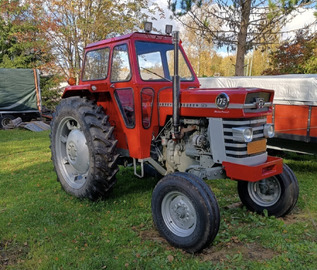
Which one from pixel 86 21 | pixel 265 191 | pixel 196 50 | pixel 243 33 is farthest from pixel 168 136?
pixel 196 50

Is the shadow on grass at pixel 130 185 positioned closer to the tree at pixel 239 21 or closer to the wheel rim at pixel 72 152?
the wheel rim at pixel 72 152

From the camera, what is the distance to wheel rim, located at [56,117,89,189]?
462 cm

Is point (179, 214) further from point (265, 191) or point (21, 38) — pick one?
point (21, 38)

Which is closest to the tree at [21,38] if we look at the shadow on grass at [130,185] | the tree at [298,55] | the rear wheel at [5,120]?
the rear wheel at [5,120]

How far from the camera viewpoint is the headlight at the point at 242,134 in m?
3.35

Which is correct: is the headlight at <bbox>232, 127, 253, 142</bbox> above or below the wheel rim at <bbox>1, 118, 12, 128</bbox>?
above

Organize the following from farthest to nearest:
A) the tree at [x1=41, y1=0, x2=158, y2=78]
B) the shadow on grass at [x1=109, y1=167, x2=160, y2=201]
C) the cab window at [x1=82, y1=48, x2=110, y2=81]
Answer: the tree at [x1=41, y1=0, x2=158, y2=78] < the shadow on grass at [x1=109, y1=167, x2=160, y2=201] < the cab window at [x1=82, y1=48, x2=110, y2=81]

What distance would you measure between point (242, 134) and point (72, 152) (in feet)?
8.77

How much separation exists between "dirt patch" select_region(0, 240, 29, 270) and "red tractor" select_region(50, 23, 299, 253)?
46.3 inches

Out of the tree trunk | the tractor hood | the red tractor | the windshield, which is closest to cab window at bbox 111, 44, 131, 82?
the red tractor

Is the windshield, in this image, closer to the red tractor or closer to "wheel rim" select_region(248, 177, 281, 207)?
the red tractor

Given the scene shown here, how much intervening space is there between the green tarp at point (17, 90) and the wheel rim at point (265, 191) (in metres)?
11.9

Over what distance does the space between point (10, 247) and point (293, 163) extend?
566 centimetres

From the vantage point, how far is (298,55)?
13.5m
